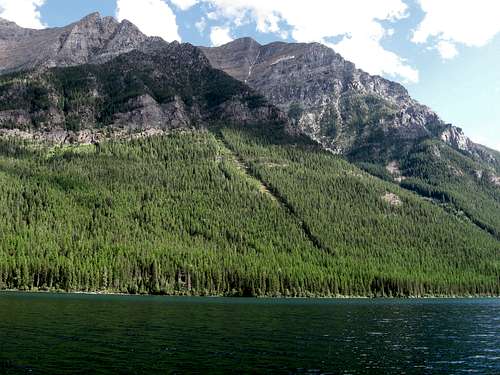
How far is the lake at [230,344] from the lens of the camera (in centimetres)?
6016

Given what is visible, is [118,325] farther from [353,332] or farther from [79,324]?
[353,332]

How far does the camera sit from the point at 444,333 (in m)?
99.4

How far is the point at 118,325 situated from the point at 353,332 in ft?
134

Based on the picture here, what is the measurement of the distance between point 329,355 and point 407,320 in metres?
62.5

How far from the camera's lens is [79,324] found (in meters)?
93.2

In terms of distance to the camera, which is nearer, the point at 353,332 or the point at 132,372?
the point at 132,372

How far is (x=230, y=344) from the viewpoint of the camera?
75938 mm

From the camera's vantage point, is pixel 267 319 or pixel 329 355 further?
pixel 267 319

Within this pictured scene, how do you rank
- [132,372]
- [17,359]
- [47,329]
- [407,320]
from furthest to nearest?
[407,320]
[47,329]
[17,359]
[132,372]

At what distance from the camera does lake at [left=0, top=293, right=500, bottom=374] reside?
197 ft

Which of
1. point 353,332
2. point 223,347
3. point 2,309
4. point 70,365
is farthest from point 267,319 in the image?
point 70,365

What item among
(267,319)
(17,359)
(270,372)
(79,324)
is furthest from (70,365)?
(267,319)

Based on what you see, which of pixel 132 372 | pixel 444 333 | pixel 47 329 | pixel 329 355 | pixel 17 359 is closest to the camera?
pixel 132 372

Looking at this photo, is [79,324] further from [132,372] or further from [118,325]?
[132,372]
